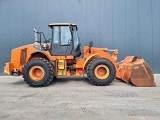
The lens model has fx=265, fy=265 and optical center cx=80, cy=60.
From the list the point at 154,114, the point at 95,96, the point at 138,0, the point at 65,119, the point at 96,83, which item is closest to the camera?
the point at 65,119

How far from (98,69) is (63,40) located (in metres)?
1.65

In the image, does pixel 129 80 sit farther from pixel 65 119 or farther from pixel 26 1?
pixel 26 1

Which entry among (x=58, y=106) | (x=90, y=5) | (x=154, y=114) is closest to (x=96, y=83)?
(x=58, y=106)

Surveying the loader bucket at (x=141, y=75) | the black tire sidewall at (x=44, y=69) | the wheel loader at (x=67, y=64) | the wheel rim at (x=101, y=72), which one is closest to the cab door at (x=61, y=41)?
the wheel loader at (x=67, y=64)

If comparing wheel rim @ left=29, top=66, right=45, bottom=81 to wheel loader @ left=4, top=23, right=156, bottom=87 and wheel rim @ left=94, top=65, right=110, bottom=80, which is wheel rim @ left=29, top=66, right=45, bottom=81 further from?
wheel rim @ left=94, top=65, right=110, bottom=80

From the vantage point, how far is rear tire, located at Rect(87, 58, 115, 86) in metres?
8.73

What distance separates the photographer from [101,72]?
8906 mm

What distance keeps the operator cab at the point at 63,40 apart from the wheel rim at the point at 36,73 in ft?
2.71

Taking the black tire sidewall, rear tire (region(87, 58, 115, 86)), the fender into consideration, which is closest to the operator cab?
the fender

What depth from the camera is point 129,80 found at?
8.76 meters

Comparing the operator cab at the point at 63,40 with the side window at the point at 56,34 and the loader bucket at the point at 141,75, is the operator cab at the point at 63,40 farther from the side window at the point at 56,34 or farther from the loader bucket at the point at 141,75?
the loader bucket at the point at 141,75

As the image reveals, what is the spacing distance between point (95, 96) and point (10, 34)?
739 centimetres

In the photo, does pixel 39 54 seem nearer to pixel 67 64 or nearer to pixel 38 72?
pixel 38 72

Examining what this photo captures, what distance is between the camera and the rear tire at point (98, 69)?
873 centimetres
